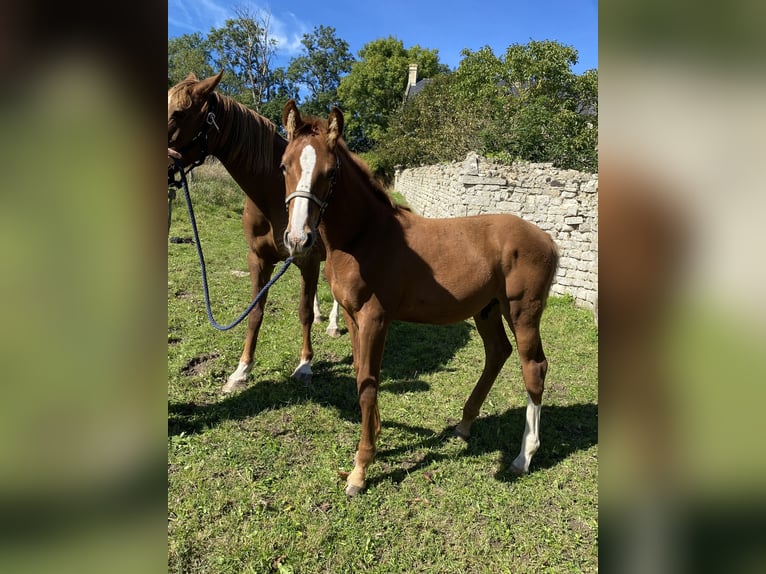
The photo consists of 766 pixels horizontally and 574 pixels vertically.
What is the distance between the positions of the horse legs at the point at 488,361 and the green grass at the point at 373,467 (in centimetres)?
18

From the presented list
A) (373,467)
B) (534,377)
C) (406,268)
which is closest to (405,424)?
(373,467)

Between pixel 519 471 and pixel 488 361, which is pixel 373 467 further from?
pixel 488 361

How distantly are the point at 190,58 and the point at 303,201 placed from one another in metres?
46.5

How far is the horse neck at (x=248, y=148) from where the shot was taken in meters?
3.26

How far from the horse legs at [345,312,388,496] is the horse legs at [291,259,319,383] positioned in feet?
4.96

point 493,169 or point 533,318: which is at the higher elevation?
point 493,169

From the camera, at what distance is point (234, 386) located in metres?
3.87

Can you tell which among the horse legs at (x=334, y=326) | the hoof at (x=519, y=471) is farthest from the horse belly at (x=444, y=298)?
the horse legs at (x=334, y=326)

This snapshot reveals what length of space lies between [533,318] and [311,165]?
181 centimetres

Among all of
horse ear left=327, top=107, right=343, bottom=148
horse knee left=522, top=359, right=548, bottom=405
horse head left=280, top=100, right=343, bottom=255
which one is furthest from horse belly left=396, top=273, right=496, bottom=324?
horse ear left=327, top=107, right=343, bottom=148
